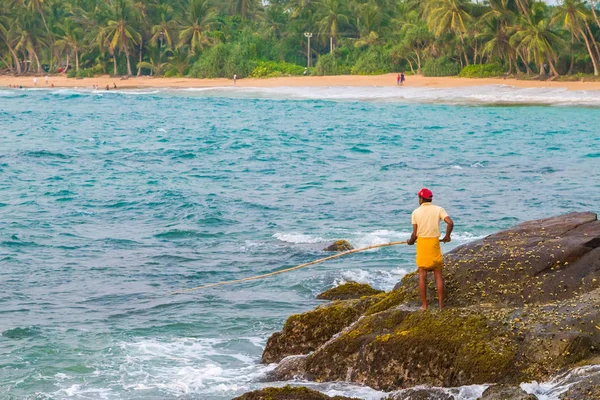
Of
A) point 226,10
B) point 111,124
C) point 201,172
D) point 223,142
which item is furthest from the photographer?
point 226,10

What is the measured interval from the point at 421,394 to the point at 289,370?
196 centimetres

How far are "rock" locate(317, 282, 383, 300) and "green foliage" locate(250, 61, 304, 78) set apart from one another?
248 feet

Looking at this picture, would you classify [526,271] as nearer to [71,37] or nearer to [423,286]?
[423,286]

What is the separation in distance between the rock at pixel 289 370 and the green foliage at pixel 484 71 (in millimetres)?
66131

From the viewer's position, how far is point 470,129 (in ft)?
151

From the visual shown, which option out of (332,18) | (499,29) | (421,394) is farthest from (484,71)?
(421,394)

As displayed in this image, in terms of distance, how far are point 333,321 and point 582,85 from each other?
58.1 meters

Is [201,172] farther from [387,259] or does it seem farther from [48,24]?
[48,24]

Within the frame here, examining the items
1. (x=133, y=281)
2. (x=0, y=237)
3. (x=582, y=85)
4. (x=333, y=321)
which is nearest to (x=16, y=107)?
(x=582, y=85)

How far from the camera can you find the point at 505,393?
8.40 meters

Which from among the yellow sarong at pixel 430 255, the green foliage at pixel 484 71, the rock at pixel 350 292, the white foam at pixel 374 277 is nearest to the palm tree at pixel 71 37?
the green foliage at pixel 484 71

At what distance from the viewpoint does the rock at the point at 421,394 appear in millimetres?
8938

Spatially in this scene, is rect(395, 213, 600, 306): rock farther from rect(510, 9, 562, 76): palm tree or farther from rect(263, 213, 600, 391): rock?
rect(510, 9, 562, 76): palm tree

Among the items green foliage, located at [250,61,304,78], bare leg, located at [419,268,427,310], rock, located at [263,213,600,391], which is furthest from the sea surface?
green foliage, located at [250,61,304,78]
